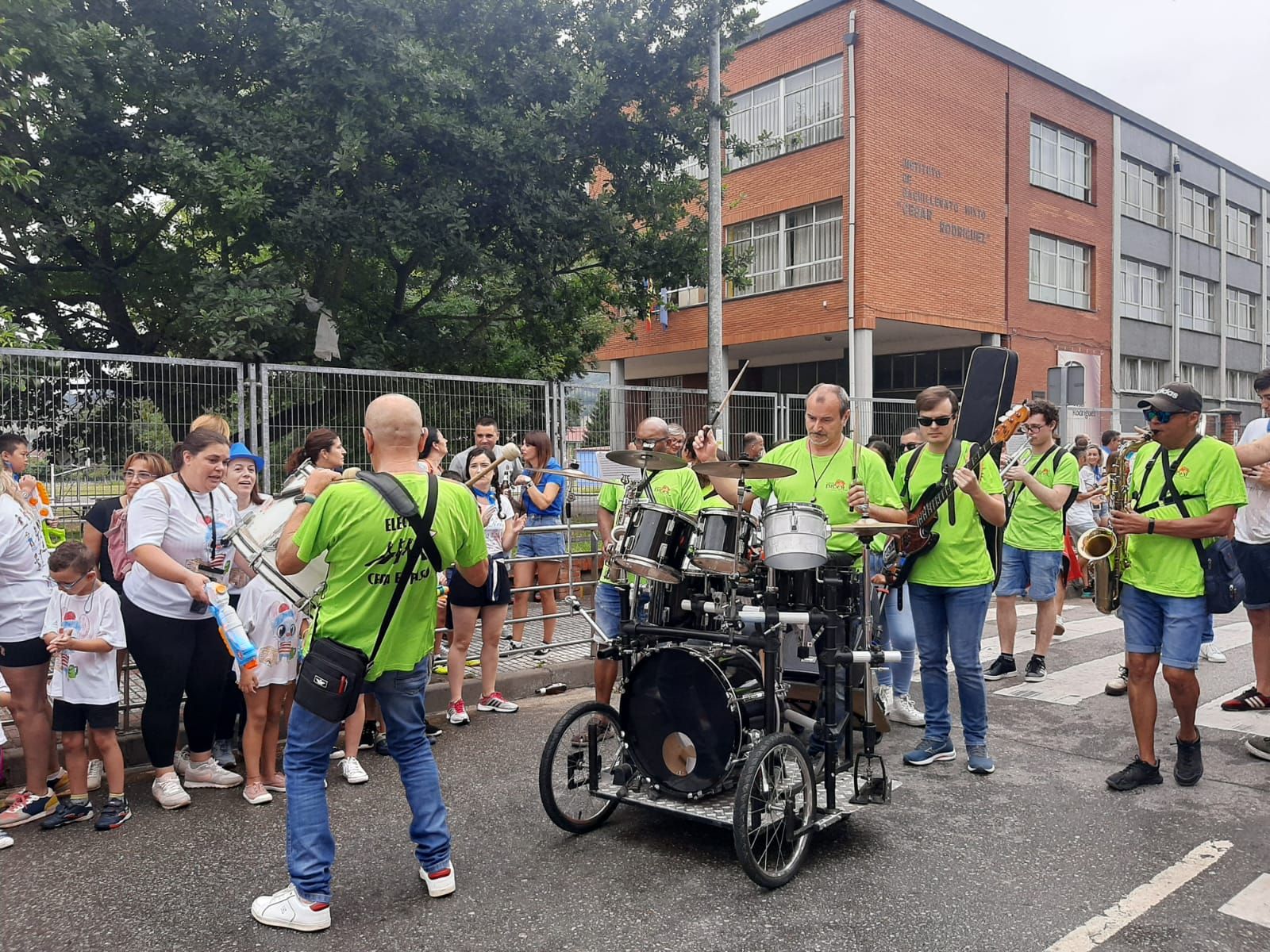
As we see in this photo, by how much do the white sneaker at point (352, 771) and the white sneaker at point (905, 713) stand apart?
11.2 feet

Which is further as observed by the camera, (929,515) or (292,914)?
(929,515)

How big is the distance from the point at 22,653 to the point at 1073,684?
22.8 ft

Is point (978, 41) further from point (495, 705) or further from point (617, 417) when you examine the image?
point (495, 705)

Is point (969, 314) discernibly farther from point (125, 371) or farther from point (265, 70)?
point (125, 371)

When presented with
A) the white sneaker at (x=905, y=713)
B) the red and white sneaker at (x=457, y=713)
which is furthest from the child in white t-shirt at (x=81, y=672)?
the white sneaker at (x=905, y=713)

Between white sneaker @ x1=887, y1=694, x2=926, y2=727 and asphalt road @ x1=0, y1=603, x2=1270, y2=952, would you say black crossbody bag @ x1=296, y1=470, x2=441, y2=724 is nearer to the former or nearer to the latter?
asphalt road @ x1=0, y1=603, x2=1270, y2=952

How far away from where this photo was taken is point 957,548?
203 inches

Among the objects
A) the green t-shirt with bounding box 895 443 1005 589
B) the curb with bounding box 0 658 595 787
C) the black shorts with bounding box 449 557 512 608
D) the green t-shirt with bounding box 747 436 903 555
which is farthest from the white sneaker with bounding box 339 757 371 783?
the green t-shirt with bounding box 895 443 1005 589

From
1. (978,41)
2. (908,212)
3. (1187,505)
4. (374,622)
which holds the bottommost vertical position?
(374,622)

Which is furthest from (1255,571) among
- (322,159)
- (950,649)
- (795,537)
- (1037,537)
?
(322,159)

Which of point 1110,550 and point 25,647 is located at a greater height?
point 1110,550

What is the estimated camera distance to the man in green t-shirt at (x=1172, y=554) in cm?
475

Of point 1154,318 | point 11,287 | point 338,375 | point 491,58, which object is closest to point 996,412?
point 338,375

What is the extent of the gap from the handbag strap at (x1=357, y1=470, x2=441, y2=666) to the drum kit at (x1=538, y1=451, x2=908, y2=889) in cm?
100
